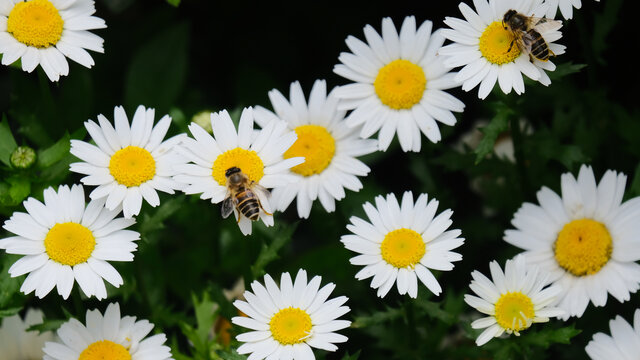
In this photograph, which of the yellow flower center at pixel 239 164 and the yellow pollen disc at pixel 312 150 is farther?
the yellow pollen disc at pixel 312 150

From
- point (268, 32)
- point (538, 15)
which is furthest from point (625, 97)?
point (268, 32)

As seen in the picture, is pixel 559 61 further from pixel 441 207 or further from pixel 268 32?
pixel 268 32

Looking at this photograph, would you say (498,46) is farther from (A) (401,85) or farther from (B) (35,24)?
(B) (35,24)

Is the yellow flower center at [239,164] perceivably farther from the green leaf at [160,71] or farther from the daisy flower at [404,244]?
the green leaf at [160,71]

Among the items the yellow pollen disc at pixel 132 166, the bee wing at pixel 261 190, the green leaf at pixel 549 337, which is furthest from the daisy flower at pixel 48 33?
the green leaf at pixel 549 337

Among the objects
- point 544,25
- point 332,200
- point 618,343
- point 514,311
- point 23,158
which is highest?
point 544,25

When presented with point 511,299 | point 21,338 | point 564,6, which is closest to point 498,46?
point 564,6

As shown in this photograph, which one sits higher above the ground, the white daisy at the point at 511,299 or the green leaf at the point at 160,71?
the green leaf at the point at 160,71
